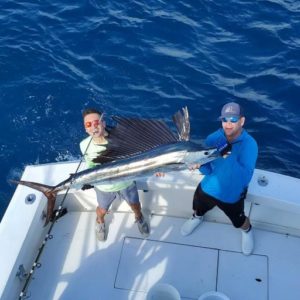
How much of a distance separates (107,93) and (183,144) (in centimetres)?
328

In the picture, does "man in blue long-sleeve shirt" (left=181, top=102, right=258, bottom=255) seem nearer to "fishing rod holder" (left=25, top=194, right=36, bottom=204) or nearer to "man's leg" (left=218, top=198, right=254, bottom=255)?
"man's leg" (left=218, top=198, right=254, bottom=255)

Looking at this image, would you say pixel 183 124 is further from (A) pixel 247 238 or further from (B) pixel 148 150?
(A) pixel 247 238

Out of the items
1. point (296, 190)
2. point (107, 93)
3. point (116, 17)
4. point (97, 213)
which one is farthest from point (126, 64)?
point (296, 190)

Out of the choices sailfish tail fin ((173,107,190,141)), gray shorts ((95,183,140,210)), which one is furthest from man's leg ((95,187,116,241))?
sailfish tail fin ((173,107,190,141))

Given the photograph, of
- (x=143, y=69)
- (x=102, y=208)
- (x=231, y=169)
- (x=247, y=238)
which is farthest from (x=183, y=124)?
(x=143, y=69)

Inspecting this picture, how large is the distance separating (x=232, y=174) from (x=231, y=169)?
0.13 feet

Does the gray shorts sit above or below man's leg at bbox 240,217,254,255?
above

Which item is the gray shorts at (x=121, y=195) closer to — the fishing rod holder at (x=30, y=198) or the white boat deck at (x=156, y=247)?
the white boat deck at (x=156, y=247)

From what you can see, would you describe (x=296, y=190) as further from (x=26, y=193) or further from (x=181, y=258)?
(x=26, y=193)

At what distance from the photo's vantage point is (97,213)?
3574mm

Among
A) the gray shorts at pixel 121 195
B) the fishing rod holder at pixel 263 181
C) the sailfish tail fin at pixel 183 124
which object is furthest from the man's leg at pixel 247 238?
the sailfish tail fin at pixel 183 124

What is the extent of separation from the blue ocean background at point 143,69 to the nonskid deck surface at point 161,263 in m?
1.37

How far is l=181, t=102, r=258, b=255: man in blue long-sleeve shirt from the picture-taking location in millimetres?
2906

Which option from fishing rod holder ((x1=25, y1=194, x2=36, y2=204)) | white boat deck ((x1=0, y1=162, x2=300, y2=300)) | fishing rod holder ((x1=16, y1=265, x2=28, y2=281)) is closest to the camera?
fishing rod holder ((x1=16, y1=265, x2=28, y2=281))
